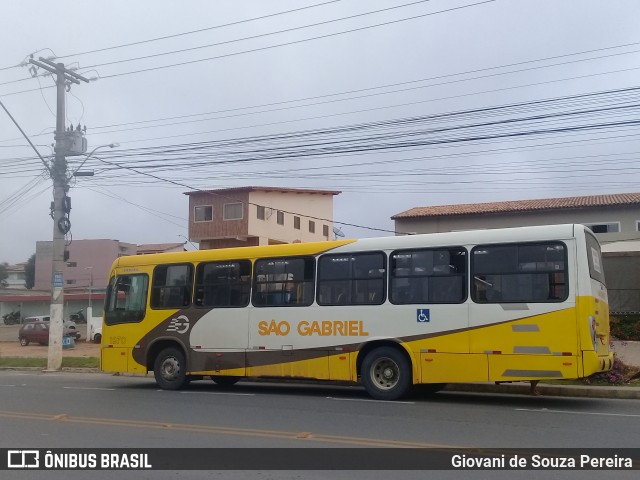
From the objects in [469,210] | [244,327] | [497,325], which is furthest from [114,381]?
[469,210]

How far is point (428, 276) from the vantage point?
13.1m

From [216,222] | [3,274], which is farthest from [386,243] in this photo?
[3,274]

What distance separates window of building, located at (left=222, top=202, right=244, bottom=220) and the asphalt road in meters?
27.4

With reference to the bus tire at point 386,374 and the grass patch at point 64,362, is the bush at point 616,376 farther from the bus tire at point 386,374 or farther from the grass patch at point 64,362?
the grass patch at point 64,362

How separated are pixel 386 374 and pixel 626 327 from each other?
11444mm

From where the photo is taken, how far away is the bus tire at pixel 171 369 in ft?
52.2

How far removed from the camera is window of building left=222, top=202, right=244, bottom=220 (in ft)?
140

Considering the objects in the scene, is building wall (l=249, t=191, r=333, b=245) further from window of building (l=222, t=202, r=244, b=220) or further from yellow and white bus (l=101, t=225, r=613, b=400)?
yellow and white bus (l=101, t=225, r=613, b=400)

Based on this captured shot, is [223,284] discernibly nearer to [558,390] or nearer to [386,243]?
[386,243]

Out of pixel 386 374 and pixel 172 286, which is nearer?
pixel 386 374

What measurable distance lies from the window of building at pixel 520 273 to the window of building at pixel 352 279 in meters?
1.92

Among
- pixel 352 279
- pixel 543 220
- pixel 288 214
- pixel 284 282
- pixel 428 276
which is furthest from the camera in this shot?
pixel 288 214

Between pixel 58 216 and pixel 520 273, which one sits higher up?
pixel 58 216

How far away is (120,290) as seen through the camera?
1703 cm
